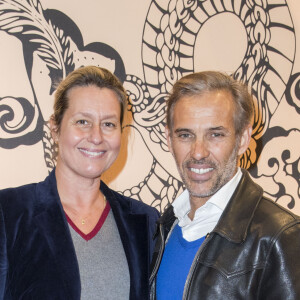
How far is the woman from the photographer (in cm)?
150

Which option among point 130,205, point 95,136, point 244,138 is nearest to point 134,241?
point 130,205

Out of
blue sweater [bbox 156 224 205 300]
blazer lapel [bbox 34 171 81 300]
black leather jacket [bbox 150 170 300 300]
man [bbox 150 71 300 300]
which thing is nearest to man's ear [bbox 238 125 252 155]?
man [bbox 150 71 300 300]

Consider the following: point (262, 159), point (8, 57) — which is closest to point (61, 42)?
point (8, 57)

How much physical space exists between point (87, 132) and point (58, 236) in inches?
14.9

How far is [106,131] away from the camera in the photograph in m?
1.72

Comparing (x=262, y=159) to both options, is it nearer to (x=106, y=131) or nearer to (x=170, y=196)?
(x=170, y=196)

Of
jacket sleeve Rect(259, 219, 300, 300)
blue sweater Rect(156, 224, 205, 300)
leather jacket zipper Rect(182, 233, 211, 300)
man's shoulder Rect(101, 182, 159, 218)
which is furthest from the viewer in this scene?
man's shoulder Rect(101, 182, 159, 218)

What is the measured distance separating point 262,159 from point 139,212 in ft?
4.44

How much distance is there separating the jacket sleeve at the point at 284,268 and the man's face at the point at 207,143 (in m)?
0.34

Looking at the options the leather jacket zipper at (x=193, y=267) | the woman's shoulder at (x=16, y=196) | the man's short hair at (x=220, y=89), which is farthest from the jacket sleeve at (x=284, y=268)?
the woman's shoulder at (x=16, y=196)

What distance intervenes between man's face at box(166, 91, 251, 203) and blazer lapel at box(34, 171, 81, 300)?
1.49 feet

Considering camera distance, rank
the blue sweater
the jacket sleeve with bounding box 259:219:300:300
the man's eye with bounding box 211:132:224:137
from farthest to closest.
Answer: the man's eye with bounding box 211:132:224:137
the blue sweater
the jacket sleeve with bounding box 259:219:300:300

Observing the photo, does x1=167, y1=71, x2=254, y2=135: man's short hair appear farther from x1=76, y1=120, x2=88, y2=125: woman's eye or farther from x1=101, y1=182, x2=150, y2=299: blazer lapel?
x1=101, y1=182, x2=150, y2=299: blazer lapel

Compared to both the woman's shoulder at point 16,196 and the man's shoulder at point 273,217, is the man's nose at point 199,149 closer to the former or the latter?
the man's shoulder at point 273,217
